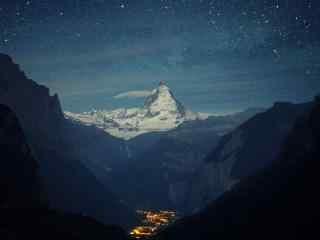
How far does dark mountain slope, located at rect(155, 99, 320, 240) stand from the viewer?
99.0m

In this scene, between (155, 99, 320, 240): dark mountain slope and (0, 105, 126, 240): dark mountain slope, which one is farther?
(155, 99, 320, 240): dark mountain slope

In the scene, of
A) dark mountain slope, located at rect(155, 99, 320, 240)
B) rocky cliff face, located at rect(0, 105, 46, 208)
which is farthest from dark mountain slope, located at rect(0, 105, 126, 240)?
dark mountain slope, located at rect(155, 99, 320, 240)

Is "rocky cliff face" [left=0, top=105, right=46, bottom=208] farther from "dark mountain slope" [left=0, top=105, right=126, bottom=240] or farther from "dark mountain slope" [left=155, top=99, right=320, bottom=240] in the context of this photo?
"dark mountain slope" [left=155, top=99, right=320, bottom=240]

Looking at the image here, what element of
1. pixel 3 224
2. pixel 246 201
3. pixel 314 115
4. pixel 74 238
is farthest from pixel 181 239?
pixel 314 115

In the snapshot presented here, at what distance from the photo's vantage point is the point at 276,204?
113312mm

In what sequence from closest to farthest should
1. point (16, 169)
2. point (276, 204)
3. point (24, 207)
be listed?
point (24, 207)
point (16, 169)
point (276, 204)

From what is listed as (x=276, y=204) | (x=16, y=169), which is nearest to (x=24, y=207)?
(x=16, y=169)

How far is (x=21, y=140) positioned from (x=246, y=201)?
258 feet

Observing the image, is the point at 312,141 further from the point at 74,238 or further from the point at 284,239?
the point at 74,238

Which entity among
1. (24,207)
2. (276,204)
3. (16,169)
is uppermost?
(16,169)

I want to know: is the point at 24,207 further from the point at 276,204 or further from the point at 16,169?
the point at 276,204

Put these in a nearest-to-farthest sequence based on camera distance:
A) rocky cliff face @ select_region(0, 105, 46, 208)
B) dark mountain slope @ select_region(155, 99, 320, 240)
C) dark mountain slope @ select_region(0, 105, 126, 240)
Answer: dark mountain slope @ select_region(0, 105, 126, 240), rocky cliff face @ select_region(0, 105, 46, 208), dark mountain slope @ select_region(155, 99, 320, 240)

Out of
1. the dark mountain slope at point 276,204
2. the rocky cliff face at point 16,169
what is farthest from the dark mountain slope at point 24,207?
the dark mountain slope at point 276,204

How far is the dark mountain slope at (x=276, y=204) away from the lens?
325 feet
